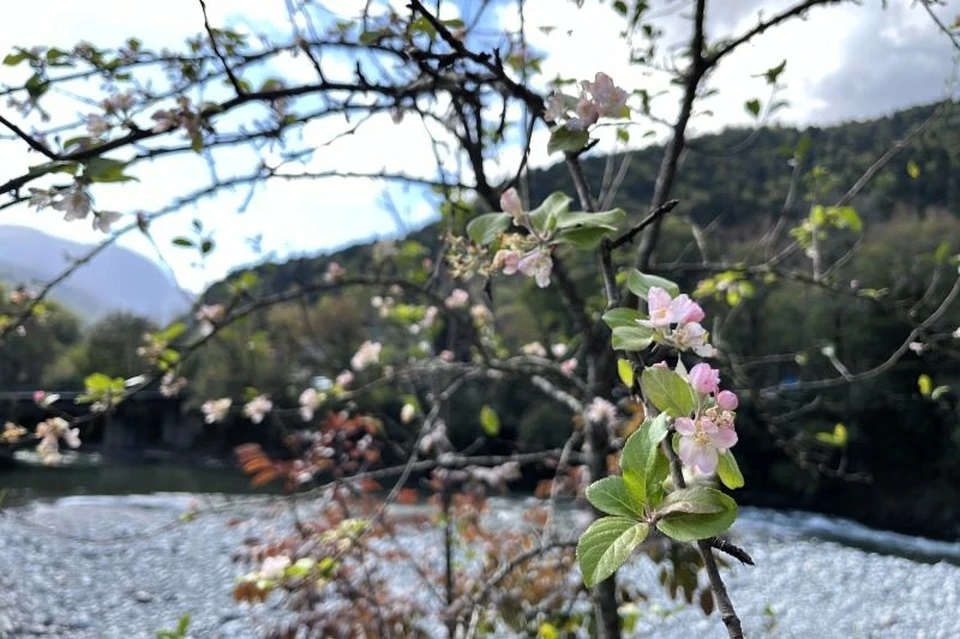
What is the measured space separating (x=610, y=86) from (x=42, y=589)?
372cm

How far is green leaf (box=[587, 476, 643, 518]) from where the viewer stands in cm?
29

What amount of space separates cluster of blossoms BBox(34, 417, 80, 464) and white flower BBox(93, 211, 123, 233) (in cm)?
50

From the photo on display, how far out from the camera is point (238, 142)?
0.71 m

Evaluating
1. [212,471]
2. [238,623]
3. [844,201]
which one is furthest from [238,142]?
[212,471]

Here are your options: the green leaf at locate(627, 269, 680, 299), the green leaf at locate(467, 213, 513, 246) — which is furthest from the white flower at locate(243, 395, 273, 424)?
the green leaf at locate(627, 269, 680, 299)

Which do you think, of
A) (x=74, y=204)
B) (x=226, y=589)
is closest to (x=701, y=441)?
(x=74, y=204)

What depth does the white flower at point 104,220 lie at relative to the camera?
53 centimetres

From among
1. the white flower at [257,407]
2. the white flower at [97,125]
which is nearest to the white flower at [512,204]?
the white flower at [97,125]

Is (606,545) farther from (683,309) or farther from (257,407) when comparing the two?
(257,407)

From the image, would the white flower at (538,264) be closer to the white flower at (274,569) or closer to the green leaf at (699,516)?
the green leaf at (699,516)

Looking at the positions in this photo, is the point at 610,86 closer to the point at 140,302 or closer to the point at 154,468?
the point at 154,468

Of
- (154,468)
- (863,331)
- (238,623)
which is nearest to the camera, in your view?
(238,623)

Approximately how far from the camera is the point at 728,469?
1.02ft

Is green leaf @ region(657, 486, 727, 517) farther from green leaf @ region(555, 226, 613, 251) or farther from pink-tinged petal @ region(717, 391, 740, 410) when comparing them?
green leaf @ region(555, 226, 613, 251)
